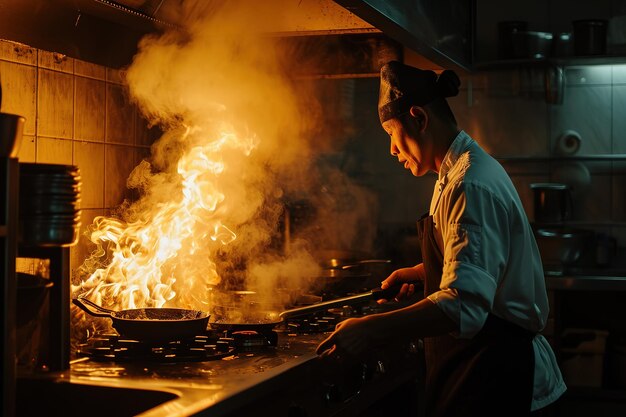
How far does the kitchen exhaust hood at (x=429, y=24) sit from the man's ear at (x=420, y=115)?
30 cm

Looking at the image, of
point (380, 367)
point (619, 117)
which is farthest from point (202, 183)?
point (619, 117)

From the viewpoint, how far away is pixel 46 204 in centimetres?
185

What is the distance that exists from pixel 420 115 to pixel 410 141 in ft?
0.30

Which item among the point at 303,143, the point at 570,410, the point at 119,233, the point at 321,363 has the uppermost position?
the point at 303,143

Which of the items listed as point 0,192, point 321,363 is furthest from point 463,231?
point 0,192

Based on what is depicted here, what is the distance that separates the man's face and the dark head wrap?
0.03 meters

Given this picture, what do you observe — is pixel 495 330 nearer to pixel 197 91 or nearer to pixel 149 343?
pixel 149 343

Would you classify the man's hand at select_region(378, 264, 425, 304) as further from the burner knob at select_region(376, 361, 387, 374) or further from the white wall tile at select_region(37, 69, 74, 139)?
the white wall tile at select_region(37, 69, 74, 139)

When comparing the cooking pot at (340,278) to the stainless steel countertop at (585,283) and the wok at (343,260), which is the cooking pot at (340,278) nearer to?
the wok at (343,260)

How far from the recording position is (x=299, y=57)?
3.58 meters

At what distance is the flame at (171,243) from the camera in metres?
2.79

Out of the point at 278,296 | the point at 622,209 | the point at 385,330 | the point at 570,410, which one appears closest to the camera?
the point at 385,330

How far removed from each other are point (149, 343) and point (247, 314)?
1.92ft

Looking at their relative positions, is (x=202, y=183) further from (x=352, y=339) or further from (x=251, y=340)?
(x=352, y=339)
